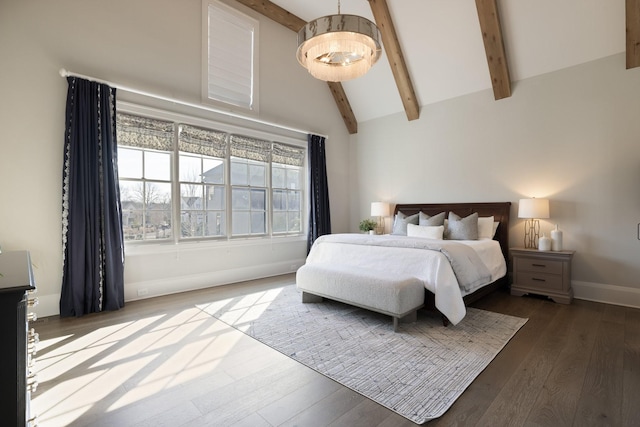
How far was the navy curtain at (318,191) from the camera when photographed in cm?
543

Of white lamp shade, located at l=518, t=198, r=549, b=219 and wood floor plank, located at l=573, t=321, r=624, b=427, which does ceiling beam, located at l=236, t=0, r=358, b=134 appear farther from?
wood floor plank, located at l=573, t=321, r=624, b=427

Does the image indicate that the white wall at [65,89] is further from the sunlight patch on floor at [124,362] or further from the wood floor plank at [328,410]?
the wood floor plank at [328,410]

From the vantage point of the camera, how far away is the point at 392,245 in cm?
326

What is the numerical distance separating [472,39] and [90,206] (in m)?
5.13

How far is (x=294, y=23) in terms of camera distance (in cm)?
496

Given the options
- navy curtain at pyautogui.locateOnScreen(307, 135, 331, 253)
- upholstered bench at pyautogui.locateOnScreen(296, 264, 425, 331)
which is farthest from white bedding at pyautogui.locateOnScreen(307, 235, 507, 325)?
navy curtain at pyautogui.locateOnScreen(307, 135, 331, 253)

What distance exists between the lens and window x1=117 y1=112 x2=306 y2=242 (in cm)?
365

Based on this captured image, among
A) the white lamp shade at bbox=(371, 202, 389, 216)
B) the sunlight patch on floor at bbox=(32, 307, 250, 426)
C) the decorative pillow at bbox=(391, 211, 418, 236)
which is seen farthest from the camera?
the white lamp shade at bbox=(371, 202, 389, 216)

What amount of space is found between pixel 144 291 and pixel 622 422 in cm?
421

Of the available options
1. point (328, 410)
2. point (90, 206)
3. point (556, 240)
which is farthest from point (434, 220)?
point (90, 206)

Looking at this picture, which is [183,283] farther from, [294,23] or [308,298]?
[294,23]

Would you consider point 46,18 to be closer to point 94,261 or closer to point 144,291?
point 94,261

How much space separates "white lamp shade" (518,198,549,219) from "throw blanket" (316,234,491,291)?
98 centimetres

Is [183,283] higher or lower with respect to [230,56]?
lower
